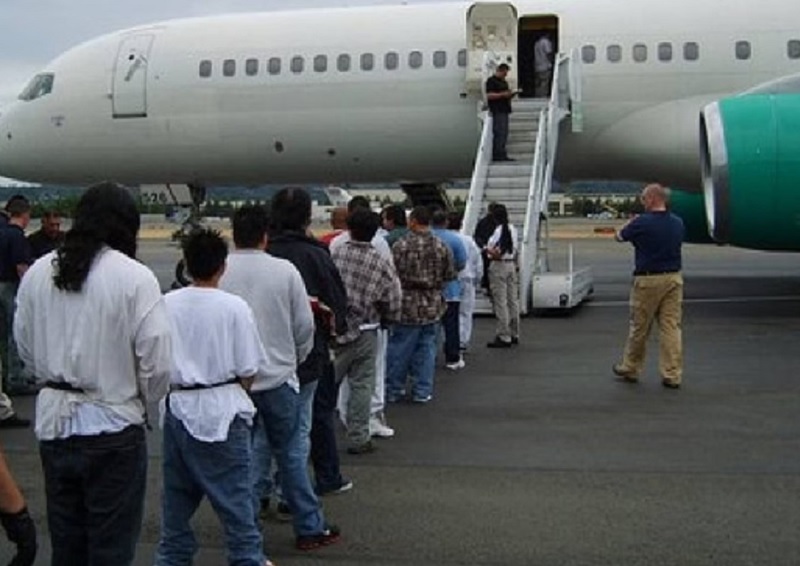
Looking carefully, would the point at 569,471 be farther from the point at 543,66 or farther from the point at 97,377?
the point at 543,66

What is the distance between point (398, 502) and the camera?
249 inches

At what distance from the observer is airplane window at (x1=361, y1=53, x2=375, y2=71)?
17750 mm

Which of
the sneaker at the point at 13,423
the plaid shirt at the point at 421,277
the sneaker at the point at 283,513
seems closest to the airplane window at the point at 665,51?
the plaid shirt at the point at 421,277

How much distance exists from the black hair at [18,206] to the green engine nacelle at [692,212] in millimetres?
11473

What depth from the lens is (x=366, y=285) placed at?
716 cm

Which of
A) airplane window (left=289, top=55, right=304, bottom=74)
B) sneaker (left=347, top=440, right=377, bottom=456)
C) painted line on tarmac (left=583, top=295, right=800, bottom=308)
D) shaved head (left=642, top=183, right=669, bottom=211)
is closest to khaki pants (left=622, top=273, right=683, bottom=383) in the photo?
shaved head (left=642, top=183, right=669, bottom=211)

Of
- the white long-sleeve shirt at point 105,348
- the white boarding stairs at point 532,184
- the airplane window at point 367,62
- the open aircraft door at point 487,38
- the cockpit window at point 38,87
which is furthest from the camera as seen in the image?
the cockpit window at point 38,87

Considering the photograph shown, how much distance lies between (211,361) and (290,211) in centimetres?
156

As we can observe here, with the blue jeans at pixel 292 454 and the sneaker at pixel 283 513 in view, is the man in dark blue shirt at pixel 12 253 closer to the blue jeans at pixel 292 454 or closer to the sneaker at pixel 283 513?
the sneaker at pixel 283 513

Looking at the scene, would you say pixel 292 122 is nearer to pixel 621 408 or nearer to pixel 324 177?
pixel 324 177

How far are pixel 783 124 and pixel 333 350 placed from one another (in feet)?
26.9

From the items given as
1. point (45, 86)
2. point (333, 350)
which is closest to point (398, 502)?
point (333, 350)

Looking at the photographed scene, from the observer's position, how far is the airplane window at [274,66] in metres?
18.0

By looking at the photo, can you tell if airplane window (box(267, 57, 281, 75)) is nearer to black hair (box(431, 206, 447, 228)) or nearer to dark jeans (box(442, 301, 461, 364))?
black hair (box(431, 206, 447, 228))
